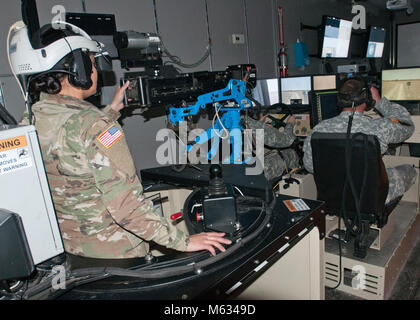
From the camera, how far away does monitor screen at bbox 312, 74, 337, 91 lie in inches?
118

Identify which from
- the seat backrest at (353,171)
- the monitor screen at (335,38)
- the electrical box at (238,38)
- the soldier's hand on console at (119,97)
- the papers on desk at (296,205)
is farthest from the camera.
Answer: the monitor screen at (335,38)

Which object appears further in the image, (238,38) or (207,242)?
(238,38)

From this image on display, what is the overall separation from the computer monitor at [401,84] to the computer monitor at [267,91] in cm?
97

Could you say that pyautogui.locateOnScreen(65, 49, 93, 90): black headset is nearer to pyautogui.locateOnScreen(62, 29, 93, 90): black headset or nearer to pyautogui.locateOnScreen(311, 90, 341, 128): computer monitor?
pyautogui.locateOnScreen(62, 29, 93, 90): black headset

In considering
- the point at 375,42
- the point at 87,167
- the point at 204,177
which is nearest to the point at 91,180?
the point at 87,167

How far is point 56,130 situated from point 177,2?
Result: 2.04 m

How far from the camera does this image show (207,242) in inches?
37.0

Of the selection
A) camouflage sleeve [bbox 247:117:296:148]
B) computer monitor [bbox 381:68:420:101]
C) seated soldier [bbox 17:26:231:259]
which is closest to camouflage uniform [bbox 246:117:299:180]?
camouflage sleeve [bbox 247:117:296:148]

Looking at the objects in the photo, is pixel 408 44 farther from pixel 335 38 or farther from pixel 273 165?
pixel 273 165

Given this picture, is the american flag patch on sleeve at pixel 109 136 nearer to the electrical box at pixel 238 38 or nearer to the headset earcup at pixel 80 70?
the headset earcup at pixel 80 70

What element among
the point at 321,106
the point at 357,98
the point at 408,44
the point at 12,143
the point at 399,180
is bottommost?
the point at 399,180

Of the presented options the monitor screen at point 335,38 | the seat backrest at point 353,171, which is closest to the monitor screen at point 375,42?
the monitor screen at point 335,38

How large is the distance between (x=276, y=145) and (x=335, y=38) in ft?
10.1

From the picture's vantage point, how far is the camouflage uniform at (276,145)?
7.87 feet
